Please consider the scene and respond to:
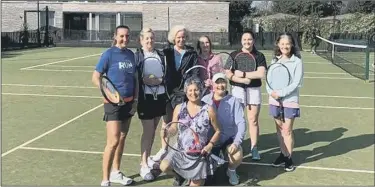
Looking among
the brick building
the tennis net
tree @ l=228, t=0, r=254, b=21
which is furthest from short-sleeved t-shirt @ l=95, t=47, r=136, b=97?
tree @ l=228, t=0, r=254, b=21

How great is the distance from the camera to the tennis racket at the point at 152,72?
5.47 meters

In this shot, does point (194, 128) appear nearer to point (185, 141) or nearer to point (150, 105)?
point (185, 141)

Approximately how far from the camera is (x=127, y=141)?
7.60 meters

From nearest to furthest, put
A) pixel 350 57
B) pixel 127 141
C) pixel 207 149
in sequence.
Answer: pixel 207 149 → pixel 127 141 → pixel 350 57

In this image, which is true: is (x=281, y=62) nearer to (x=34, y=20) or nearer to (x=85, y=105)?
(x=85, y=105)

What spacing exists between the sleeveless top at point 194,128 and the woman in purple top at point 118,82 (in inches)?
22.1

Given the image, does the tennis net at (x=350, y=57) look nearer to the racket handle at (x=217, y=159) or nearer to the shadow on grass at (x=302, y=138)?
the shadow on grass at (x=302, y=138)

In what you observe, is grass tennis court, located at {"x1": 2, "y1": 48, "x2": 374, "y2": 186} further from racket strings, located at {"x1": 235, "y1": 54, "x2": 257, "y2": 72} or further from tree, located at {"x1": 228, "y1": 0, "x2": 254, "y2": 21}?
tree, located at {"x1": 228, "y1": 0, "x2": 254, "y2": 21}

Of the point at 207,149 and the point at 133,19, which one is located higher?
the point at 133,19

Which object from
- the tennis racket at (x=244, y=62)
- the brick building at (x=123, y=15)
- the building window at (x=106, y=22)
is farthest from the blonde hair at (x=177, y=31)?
the building window at (x=106, y=22)

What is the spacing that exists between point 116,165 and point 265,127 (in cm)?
387

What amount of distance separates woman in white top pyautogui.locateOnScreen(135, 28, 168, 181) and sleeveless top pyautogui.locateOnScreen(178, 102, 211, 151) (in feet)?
1.77

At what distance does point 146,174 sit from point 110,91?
1130 millimetres

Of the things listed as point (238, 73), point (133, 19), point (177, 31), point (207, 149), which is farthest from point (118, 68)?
point (133, 19)
